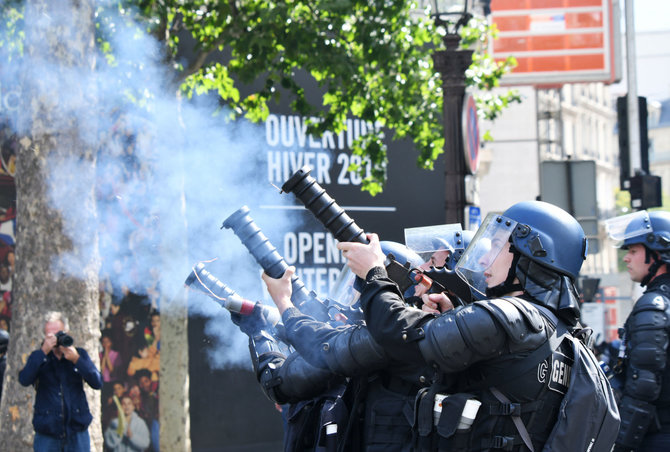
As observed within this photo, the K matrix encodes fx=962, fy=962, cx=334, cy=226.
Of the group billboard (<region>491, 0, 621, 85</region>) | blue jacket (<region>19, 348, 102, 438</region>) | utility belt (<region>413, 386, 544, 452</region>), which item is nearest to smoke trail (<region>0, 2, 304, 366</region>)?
blue jacket (<region>19, 348, 102, 438</region>)

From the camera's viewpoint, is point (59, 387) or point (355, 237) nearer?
point (355, 237)

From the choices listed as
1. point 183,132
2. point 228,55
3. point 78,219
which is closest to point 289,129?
point 228,55

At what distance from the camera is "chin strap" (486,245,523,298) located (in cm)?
321

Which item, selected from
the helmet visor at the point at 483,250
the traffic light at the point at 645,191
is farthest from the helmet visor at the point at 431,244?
the traffic light at the point at 645,191

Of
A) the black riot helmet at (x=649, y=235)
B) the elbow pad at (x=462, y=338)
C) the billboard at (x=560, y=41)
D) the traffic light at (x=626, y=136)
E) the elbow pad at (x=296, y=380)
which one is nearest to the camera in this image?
the elbow pad at (x=462, y=338)

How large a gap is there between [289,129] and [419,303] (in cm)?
835

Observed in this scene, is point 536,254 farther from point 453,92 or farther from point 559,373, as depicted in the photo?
point 453,92

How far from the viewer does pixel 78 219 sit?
23.6 feet

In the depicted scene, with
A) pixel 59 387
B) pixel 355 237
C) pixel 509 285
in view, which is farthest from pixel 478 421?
pixel 59 387

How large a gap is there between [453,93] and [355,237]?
407 centimetres

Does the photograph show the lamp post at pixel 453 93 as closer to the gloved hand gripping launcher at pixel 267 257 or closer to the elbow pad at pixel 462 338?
the gloved hand gripping launcher at pixel 267 257

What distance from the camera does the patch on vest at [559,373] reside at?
9.80 feet

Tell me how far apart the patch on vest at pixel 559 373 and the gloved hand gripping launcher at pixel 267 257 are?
4.23 ft

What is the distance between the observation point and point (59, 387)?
6730 mm
